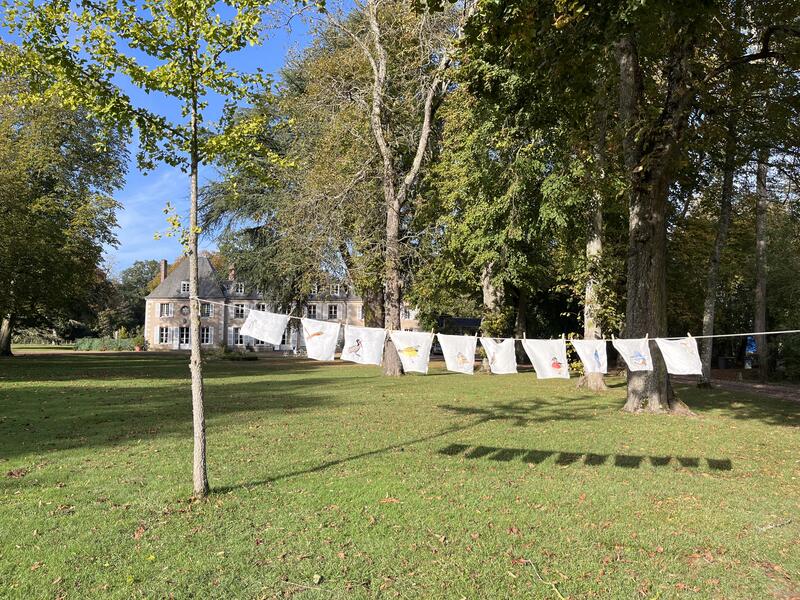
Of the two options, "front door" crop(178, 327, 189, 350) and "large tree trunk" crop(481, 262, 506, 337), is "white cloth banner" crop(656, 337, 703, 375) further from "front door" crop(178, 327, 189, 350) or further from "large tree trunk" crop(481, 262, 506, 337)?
"front door" crop(178, 327, 189, 350)

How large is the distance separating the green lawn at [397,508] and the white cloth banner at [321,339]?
5.01 ft

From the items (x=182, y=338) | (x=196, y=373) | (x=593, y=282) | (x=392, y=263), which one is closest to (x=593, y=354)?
(x=593, y=282)

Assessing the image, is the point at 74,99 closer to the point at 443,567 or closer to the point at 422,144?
the point at 443,567

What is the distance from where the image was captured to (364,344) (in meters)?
9.80

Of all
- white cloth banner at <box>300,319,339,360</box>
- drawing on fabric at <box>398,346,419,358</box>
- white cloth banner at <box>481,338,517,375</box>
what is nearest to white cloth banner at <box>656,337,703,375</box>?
white cloth banner at <box>481,338,517,375</box>

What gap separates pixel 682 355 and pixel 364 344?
239 inches

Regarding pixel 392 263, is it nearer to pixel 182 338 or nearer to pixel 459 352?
pixel 459 352

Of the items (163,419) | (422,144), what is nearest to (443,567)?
(163,419)

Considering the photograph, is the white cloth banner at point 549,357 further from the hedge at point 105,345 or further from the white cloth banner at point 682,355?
the hedge at point 105,345

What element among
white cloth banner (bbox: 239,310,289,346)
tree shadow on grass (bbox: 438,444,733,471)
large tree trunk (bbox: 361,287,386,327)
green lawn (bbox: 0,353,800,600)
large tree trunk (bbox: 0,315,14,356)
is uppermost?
large tree trunk (bbox: 361,287,386,327)

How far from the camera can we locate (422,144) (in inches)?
905

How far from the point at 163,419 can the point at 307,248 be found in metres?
11.0

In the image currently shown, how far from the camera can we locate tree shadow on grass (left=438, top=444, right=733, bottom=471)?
857 centimetres

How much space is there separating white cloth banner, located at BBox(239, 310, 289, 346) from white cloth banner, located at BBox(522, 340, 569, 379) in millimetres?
4516
